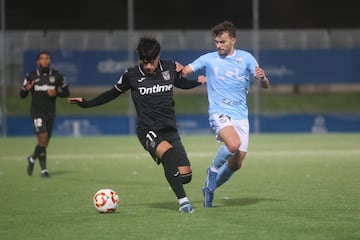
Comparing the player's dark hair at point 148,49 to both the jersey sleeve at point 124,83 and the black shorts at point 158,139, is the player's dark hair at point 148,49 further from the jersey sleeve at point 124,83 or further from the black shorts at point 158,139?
the black shorts at point 158,139

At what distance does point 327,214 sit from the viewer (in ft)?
32.2

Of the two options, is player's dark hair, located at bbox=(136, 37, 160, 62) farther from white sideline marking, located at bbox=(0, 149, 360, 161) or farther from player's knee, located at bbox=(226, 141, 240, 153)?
white sideline marking, located at bbox=(0, 149, 360, 161)

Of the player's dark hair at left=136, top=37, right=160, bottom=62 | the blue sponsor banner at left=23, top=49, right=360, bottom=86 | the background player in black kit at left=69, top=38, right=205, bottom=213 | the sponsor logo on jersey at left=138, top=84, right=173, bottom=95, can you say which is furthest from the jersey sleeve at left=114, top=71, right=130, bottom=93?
the blue sponsor banner at left=23, top=49, right=360, bottom=86

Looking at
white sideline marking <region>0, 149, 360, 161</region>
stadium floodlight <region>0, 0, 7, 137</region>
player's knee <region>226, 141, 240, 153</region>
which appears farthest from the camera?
stadium floodlight <region>0, 0, 7, 137</region>

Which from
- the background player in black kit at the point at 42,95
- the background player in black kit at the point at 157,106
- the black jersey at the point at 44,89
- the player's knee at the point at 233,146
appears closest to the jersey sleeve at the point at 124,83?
the background player in black kit at the point at 157,106

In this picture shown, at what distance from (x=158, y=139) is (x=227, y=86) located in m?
1.11

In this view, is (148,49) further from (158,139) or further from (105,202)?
(105,202)

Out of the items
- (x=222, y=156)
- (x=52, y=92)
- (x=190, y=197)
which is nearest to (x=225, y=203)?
(x=222, y=156)

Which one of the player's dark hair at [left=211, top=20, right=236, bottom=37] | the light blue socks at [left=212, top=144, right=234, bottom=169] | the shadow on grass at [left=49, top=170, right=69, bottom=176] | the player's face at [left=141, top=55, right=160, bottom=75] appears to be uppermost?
the player's dark hair at [left=211, top=20, right=236, bottom=37]

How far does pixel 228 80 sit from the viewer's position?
34.8 ft

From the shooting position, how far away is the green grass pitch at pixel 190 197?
8703mm

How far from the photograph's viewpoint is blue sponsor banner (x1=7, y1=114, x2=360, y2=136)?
3078 centimetres

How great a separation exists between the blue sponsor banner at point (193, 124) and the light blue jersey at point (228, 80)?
2013 cm

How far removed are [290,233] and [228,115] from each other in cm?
246
